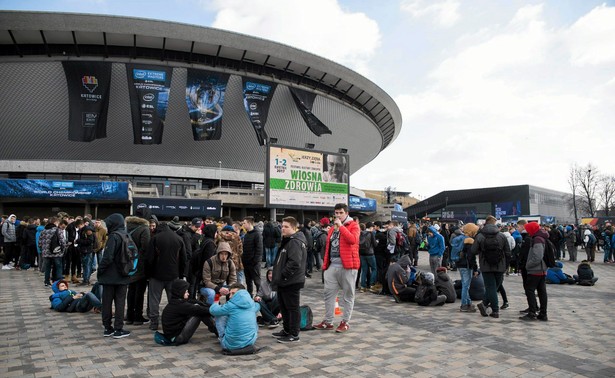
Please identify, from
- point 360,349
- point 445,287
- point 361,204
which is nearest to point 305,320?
point 360,349

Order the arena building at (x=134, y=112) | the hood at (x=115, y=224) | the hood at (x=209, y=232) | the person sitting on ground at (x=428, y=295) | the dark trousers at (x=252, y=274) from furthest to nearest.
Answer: the arena building at (x=134, y=112)
the person sitting on ground at (x=428, y=295)
the dark trousers at (x=252, y=274)
the hood at (x=209, y=232)
the hood at (x=115, y=224)

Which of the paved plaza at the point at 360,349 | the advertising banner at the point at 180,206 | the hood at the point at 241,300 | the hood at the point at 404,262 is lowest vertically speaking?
the paved plaza at the point at 360,349

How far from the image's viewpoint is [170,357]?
489 cm

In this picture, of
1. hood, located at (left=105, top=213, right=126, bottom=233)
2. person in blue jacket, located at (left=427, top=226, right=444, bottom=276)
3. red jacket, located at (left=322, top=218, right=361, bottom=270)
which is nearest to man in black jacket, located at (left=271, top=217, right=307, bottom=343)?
red jacket, located at (left=322, top=218, right=361, bottom=270)

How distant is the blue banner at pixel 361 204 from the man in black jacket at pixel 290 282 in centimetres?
3919

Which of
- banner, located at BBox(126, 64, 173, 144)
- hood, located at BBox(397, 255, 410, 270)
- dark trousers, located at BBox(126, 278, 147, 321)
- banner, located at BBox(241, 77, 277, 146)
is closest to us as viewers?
dark trousers, located at BBox(126, 278, 147, 321)

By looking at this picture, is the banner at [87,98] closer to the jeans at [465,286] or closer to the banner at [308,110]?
the banner at [308,110]

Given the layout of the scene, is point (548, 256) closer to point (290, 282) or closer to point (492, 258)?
point (492, 258)

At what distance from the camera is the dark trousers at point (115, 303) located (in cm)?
583

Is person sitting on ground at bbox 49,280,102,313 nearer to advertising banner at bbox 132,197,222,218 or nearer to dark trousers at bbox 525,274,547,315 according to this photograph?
dark trousers at bbox 525,274,547,315

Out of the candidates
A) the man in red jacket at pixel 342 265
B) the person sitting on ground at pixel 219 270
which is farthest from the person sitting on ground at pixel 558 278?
the person sitting on ground at pixel 219 270

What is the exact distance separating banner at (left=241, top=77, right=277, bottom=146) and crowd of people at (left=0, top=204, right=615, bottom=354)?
27.0 metres

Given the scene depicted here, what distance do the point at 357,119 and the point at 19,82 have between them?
3814 centimetres

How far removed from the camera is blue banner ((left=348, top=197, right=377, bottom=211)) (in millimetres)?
45531
